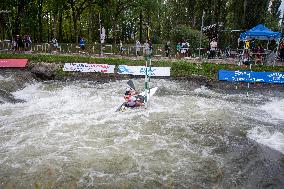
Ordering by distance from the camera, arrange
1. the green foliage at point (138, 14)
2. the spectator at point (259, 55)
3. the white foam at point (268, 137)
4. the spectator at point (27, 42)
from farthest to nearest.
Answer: the green foliage at point (138, 14) < the spectator at point (27, 42) < the spectator at point (259, 55) < the white foam at point (268, 137)

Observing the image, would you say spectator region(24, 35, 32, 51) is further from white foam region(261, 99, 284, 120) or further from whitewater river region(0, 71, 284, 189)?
white foam region(261, 99, 284, 120)

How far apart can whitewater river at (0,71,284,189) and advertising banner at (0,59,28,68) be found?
4.85m

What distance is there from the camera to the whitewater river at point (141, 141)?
11.3 m

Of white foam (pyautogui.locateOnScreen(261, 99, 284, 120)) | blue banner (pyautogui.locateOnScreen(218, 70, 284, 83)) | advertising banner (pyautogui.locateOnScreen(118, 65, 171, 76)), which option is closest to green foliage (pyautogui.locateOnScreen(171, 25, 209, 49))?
advertising banner (pyautogui.locateOnScreen(118, 65, 171, 76))

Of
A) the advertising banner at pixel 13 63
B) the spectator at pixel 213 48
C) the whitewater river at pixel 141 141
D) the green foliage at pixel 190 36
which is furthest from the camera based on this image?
the green foliage at pixel 190 36

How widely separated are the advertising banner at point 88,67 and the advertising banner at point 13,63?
3.37m

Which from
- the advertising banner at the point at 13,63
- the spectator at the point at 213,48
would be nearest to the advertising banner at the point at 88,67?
the advertising banner at the point at 13,63

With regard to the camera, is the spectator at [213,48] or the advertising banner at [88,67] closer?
the advertising banner at [88,67]

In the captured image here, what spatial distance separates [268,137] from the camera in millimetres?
14992

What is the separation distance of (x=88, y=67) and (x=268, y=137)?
1637 cm

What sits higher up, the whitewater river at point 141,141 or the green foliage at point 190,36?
the green foliage at point 190,36

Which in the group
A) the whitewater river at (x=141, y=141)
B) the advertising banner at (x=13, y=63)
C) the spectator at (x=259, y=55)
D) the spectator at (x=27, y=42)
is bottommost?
the whitewater river at (x=141, y=141)

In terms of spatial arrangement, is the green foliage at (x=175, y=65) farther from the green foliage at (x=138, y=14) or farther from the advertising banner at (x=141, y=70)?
the green foliage at (x=138, y=14)

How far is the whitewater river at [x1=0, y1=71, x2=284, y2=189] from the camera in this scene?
11281 mm
